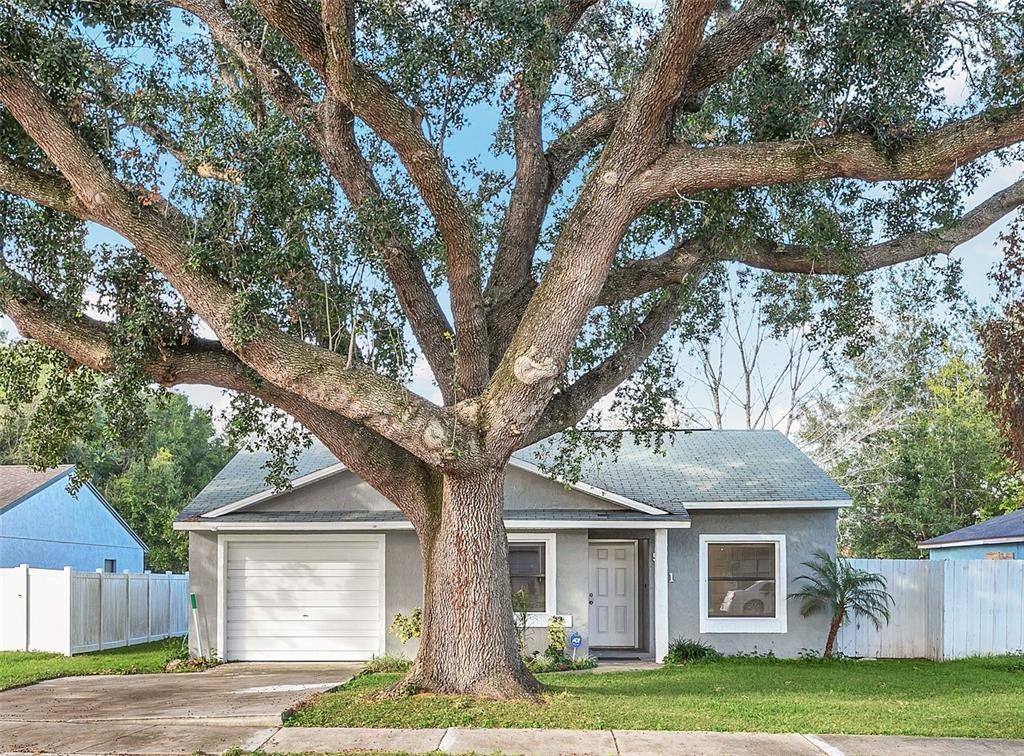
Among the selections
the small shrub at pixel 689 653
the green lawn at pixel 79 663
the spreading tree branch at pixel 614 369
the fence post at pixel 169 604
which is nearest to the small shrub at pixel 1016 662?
the small shrub at pixel 689 653

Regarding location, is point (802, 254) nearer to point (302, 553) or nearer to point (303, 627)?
point (302, 553)

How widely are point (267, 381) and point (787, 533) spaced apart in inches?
385

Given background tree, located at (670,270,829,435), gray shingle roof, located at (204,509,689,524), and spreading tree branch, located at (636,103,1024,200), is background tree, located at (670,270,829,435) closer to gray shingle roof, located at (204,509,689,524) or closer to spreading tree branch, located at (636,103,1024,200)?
gray shingle roof, located at (204,509,689,524)

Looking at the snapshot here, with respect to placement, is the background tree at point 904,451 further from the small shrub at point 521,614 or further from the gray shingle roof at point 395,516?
the small shrub at point 521,614

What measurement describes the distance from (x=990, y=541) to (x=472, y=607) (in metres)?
14.9

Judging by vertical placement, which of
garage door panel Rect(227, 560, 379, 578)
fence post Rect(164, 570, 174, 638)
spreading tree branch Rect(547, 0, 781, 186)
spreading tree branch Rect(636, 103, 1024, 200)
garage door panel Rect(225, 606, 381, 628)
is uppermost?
spreading tree branch Rect(547, 0, 781, 186)

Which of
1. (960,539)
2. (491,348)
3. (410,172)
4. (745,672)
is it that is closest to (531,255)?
(491,348)

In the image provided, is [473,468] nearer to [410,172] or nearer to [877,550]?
[410,172]

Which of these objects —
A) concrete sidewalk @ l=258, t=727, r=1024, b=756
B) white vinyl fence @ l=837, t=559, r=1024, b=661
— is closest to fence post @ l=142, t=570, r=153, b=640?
concrete sidewalk @ l=258, t=727, r=1024, b=756

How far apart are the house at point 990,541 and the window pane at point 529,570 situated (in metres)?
9.90

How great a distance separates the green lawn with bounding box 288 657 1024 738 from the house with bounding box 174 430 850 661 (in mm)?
2057

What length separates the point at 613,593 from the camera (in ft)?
61.8

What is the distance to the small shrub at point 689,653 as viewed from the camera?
16.1 metres

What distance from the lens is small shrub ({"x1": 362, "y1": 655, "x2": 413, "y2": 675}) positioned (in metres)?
15.3
